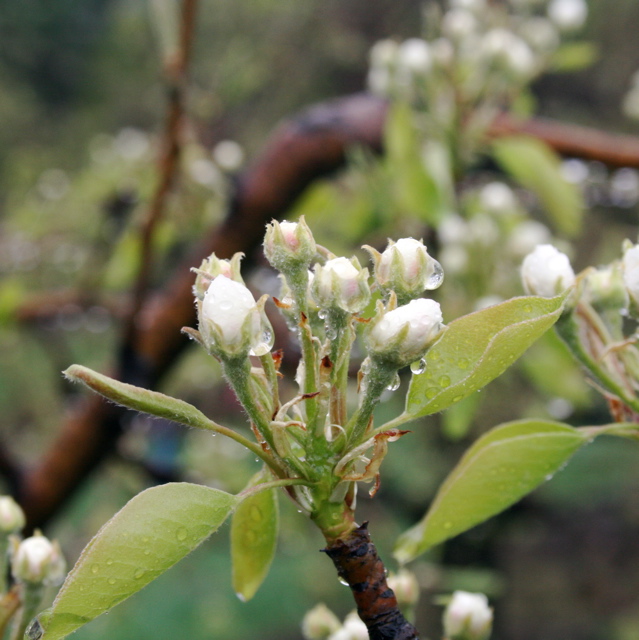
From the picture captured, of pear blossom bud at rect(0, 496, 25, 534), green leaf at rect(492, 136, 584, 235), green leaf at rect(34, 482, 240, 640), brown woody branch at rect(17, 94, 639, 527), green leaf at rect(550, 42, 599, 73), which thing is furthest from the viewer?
green leaf at rect(550, 42, 599, 73)

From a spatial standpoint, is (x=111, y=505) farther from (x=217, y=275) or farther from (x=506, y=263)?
(x=217, y=275)

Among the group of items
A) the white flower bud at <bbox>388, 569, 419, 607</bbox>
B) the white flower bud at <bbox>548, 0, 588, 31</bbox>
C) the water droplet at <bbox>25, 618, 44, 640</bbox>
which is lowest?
the white flower bud at <bbox>388, 569, 419, 607</bbox>

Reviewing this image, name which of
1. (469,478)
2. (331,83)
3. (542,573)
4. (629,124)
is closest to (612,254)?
(629,124)

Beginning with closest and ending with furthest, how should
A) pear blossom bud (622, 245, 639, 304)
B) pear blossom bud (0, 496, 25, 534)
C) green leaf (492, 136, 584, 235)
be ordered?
pear blossom bud (622, 245, 639, 304), pear blossom bud (0, 496, 25, 534), green leaf (492, 136, 584, 235)

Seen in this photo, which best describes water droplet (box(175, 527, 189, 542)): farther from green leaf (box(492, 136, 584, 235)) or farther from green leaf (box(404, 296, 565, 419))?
green leaf (box(492, 136, 584, 235))

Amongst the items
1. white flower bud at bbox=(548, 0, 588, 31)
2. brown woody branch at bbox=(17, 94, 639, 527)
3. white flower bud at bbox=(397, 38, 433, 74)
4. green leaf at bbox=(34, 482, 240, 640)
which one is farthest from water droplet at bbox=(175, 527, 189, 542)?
white flower bud at bbox=(548, 0, 588, 31)

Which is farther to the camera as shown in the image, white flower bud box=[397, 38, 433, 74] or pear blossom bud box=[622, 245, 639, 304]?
white flower bud box=[397, 38, 433, 74]
